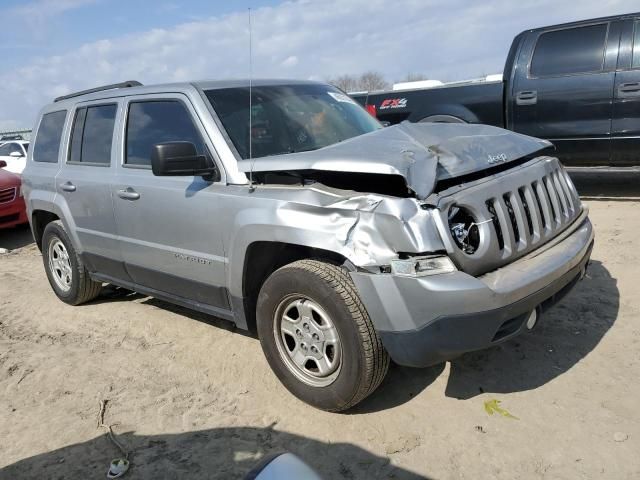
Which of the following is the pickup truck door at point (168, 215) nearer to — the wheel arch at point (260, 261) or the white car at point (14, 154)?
the wheel arch at point (260, 261)

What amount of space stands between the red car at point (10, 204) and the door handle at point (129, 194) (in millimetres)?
5917

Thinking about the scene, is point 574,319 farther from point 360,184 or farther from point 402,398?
point 360,184

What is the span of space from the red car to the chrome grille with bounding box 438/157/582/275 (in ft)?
27.3

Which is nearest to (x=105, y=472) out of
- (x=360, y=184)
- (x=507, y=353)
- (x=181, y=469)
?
(x=181, y=469)

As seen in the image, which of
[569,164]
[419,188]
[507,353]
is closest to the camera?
[419,188]

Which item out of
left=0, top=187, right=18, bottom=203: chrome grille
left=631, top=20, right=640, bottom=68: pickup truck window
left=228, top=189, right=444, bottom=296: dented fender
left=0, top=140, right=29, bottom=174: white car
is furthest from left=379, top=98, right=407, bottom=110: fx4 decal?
left=0, top=140, right=29, bottom=174: white car

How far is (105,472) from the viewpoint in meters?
2.78

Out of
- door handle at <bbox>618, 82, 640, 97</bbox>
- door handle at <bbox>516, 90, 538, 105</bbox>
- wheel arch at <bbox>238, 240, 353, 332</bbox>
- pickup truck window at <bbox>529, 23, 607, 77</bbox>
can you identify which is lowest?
wheel arch at <bbox>238, 240, 353, 332</bbox>

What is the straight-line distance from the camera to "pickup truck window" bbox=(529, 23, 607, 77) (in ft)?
22.1

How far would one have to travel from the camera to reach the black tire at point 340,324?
2.73m

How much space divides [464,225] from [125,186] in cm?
252

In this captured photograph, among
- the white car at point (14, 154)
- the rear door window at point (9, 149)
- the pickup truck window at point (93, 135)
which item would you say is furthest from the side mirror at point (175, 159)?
the rear door window at point (9, 149)

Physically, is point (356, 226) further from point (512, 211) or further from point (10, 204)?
point (10, 204)

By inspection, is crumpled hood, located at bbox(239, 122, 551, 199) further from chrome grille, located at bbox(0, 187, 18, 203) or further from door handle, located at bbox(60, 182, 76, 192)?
chrome grille, located at bbox(0, 187, 18, 203)
